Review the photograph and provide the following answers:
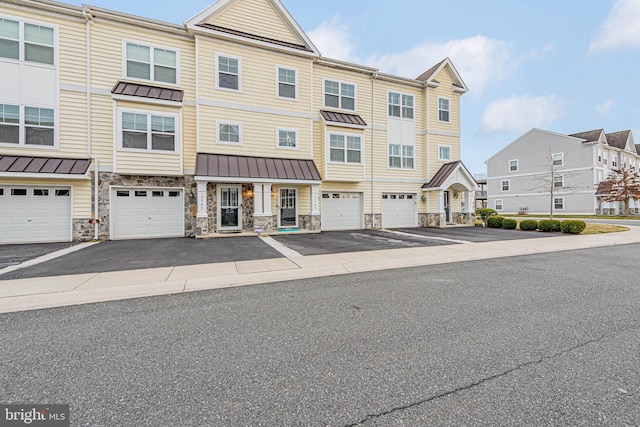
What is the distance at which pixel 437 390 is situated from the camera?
236cm

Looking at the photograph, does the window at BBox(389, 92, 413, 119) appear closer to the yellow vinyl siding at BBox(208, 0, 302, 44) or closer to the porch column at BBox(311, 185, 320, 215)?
the yellow vinyl siding at BBox(208, 0, 302, 44)

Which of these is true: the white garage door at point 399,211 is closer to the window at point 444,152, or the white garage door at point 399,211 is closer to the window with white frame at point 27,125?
the window at point 444,152

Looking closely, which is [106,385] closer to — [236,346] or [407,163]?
[236,346]

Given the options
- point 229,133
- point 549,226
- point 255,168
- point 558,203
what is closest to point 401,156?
point 549,226

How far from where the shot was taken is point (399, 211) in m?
18.0

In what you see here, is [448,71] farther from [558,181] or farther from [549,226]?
[558,181]

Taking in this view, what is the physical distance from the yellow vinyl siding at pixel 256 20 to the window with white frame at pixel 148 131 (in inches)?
218

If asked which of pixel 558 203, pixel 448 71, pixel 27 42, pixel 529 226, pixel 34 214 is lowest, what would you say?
pixel 529 226

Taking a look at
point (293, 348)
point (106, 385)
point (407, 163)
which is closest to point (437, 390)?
point (293, 348)

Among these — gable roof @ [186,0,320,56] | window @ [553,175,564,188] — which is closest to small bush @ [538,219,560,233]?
gable roof @ [186,0,320,56]

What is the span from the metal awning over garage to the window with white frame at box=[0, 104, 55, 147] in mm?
5801

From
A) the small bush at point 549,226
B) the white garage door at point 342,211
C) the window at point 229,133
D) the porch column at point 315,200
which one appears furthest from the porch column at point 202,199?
the small bush at point 549,226

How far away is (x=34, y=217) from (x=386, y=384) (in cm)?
1518

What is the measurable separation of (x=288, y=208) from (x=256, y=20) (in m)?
10.0
